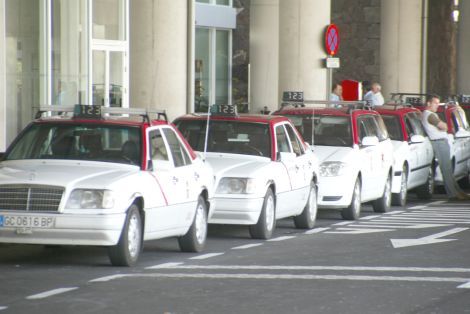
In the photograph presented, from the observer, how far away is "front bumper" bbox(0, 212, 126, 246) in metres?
13.1

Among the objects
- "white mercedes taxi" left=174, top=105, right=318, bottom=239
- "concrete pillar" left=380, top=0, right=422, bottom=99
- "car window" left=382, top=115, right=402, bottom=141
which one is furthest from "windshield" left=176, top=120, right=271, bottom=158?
"concrete pillar" left=380, top=0, right=422, bottom=99

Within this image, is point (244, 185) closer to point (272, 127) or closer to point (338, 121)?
point (272, 127)

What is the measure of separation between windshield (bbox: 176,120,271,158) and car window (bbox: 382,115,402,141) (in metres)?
6.95

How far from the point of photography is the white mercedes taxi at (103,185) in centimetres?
1312

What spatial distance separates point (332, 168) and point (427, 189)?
21.0ft

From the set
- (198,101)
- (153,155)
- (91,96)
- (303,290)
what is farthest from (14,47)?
(198,101)

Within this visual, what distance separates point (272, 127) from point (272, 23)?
21.4 metres

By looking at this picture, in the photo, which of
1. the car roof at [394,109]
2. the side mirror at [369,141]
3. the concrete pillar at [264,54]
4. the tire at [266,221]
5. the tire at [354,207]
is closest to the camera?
the tire at [266,221]

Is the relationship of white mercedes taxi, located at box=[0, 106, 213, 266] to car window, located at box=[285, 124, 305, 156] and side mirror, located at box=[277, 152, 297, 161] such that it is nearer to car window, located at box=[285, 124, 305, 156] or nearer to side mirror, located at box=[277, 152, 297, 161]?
side mirror, located at box=[277, 152, 297, 161]

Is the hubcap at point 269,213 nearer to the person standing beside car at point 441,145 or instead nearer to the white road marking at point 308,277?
the white road marking at point 308,277

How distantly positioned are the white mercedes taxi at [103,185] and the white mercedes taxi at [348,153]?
15.1 ft

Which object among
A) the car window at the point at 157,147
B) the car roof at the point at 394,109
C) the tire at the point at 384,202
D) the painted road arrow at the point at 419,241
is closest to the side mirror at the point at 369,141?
the tire at the point at 384,202

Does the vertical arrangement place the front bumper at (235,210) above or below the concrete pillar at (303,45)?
below

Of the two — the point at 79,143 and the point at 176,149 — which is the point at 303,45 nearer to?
the point at 176,149
